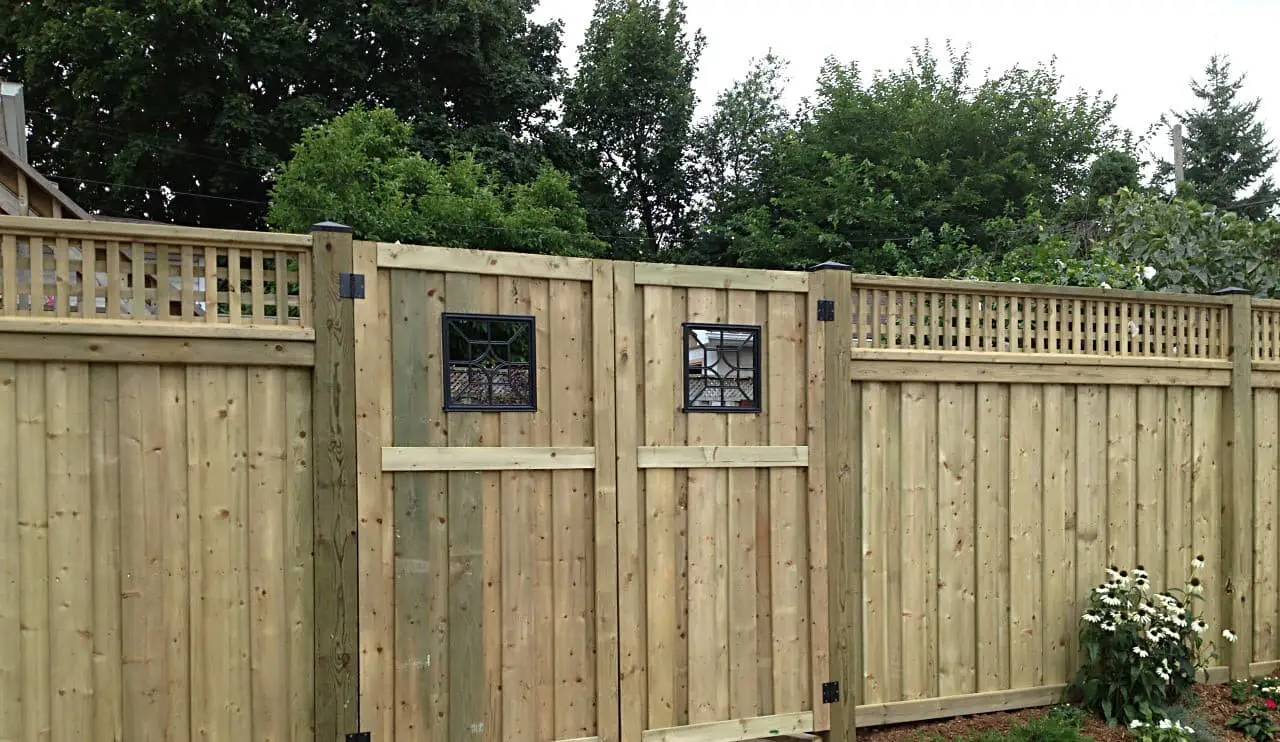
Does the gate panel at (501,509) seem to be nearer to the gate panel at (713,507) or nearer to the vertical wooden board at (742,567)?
the gate panel at (713,507)

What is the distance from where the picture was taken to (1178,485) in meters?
5.53

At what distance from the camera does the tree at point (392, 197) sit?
1217cm

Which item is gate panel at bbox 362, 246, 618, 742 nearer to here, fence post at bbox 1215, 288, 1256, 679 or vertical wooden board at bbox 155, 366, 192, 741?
vertical wooden board at bbox 155, 366, 192, 741

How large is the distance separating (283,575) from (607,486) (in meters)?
1.27

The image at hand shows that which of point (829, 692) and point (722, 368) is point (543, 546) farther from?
point (829, 692)

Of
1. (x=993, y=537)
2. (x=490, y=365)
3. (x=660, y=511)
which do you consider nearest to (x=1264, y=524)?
(x=993, y=537)

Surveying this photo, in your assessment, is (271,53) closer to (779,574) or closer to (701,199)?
(701,199)

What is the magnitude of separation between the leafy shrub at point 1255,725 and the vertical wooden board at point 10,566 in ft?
17.1

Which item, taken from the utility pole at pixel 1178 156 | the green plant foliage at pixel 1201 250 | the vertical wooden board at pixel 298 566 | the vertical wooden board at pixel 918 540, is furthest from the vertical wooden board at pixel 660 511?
the utility pole at pixel 1178 156

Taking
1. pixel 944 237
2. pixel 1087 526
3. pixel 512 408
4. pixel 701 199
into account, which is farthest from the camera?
pixel 701 199

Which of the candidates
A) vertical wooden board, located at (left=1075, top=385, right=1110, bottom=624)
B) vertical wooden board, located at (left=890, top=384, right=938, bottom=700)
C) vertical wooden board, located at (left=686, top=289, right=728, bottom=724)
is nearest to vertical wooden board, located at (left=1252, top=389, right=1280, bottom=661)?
vertical wooden board, located at (left=1075, top=385, right=1110, bottom=624)

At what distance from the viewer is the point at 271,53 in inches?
621

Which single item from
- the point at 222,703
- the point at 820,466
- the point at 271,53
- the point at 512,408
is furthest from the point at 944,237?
the point at 222,703

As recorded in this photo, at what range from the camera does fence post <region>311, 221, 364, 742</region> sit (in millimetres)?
3686
